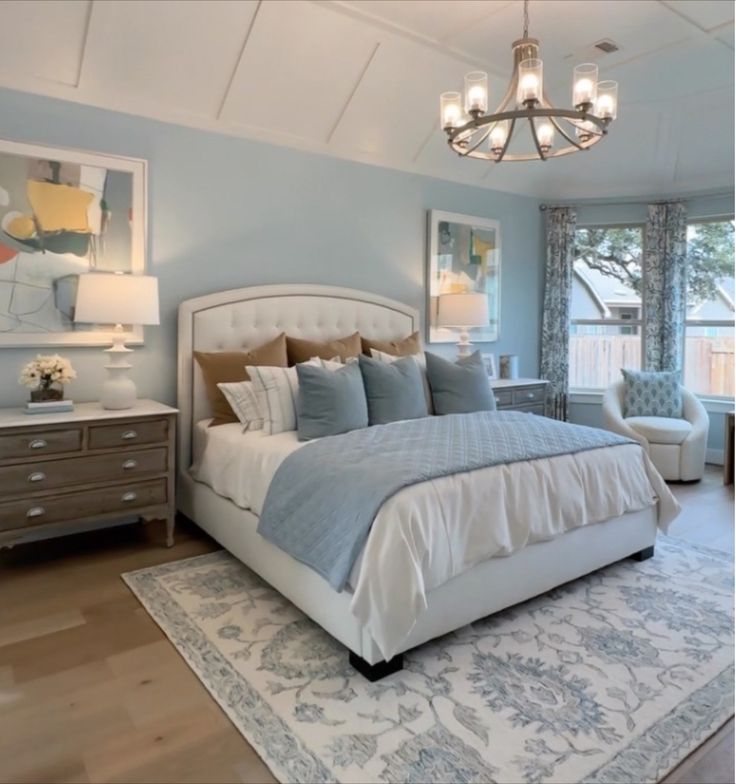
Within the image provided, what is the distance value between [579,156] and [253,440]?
14.3 feet

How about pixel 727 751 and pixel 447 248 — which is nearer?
pixel 727 751

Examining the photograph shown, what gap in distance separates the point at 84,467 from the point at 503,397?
325 cm

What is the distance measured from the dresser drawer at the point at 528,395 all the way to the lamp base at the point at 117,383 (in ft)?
10.3

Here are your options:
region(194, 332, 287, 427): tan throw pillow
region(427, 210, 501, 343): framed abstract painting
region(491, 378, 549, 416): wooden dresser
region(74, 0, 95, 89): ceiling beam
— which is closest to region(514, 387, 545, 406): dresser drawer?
region(491, 378, 549, 416): wooden dresser

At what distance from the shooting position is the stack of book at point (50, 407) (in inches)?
117

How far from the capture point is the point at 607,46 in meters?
3.73

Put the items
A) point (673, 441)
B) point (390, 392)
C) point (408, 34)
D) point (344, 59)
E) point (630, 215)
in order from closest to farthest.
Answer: point (390, 392)
point (408, 34)
point (344, 59)
point (673, 441)
point (630, 215)

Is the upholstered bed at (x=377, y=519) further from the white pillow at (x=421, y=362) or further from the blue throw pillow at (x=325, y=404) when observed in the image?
the white pillow at (x=421, y=362)

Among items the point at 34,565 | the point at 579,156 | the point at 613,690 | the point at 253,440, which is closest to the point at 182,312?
the point at 253,440

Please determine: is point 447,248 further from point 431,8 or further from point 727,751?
point 727,751

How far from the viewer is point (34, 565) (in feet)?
10.2

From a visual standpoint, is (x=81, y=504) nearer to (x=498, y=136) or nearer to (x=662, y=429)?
(x=498, y=136)

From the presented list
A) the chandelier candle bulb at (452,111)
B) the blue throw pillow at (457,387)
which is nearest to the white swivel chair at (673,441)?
the blue throw pillow at (457,387)

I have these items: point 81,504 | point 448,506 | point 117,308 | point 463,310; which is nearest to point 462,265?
point 463,310
